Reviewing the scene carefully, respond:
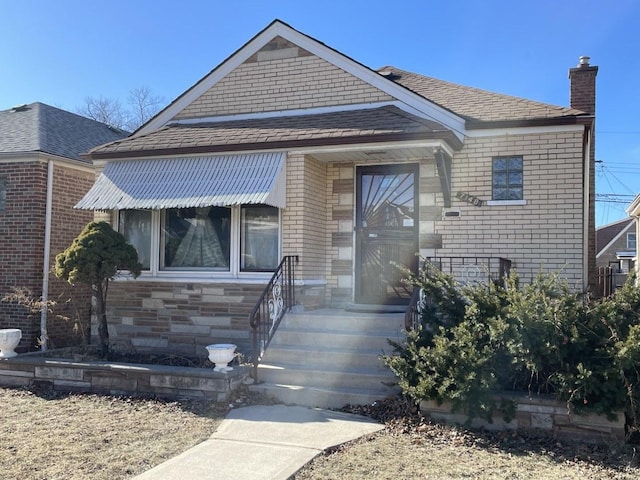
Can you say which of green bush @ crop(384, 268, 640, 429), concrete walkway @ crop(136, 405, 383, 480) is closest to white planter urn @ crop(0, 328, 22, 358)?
concrete walkway @ crop(136, 405, 383, 480)

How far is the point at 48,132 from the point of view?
37.8 feet

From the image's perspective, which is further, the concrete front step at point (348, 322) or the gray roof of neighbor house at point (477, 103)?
the gray roof of neighbor house at point (477, 103)

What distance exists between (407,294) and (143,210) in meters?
4.58

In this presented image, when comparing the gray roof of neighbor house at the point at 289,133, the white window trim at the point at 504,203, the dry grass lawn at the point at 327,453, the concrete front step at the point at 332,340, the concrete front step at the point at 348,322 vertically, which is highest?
the gray roof of neighbor house at the point at 289,133

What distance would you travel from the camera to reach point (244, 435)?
5473 mm

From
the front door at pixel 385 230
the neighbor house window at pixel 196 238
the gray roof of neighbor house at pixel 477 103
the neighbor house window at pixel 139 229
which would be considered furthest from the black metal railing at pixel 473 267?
the neighbor house window at pixel 139 229

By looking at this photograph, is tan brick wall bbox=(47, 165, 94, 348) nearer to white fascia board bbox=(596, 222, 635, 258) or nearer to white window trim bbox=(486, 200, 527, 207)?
white window trim bbox=(486, 200, 527, 207)

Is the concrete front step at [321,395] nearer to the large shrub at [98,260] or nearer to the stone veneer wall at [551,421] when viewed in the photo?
the stone veneer wall at [551,421]

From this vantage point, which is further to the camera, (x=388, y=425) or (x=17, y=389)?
(x=17, y=389)

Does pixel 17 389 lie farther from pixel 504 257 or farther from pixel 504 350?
pixel 504 257

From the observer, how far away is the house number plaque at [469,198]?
8500 mm

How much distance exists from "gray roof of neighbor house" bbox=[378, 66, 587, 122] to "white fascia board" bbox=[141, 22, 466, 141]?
0.71 feet

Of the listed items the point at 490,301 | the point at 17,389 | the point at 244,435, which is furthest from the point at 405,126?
the point at 17,389

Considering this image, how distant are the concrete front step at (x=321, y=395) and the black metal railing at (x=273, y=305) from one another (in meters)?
0.39
